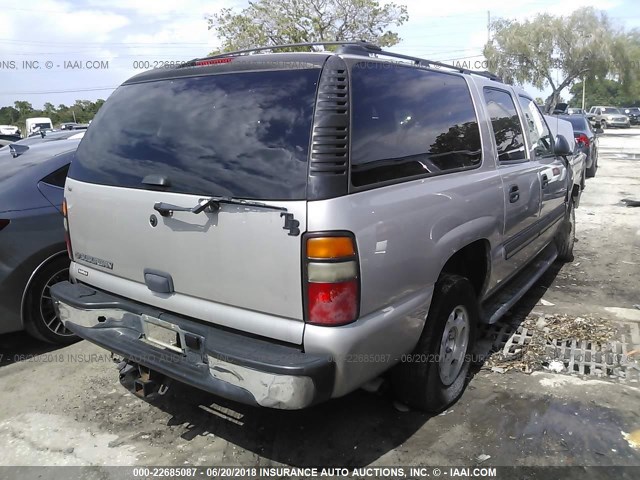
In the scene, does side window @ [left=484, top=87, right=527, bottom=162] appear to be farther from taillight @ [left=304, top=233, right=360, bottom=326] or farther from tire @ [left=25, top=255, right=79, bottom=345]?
tire @ [left=25, top=255, right=79, bottom=345]

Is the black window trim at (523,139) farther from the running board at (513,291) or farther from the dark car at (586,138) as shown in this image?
the dark car at (586,138)

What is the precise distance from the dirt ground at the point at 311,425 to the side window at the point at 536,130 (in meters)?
1.97

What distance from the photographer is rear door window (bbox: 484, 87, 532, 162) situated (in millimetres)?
3721

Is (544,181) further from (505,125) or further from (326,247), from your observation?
(326,247)

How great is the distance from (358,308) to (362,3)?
24117 millimetres

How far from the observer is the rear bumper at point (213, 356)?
7.27ft

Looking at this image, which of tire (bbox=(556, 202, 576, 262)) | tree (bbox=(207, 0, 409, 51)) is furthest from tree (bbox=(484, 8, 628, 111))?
tire (bbox=(556, 202, 576, 262))

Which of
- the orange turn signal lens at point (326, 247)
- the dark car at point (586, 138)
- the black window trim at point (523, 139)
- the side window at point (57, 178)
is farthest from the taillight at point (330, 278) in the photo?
the dark car at point (586, 138)

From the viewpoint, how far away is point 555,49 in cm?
4394

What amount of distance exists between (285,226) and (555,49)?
48.7 metres

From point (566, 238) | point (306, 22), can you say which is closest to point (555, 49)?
point (306, 22)

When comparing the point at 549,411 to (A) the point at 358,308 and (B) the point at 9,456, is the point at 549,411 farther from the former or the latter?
(B) the point at 9,456

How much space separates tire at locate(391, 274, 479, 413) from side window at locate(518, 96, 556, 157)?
1.91 meters

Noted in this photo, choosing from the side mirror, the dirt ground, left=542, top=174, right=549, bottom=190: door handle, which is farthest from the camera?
the side mirror
